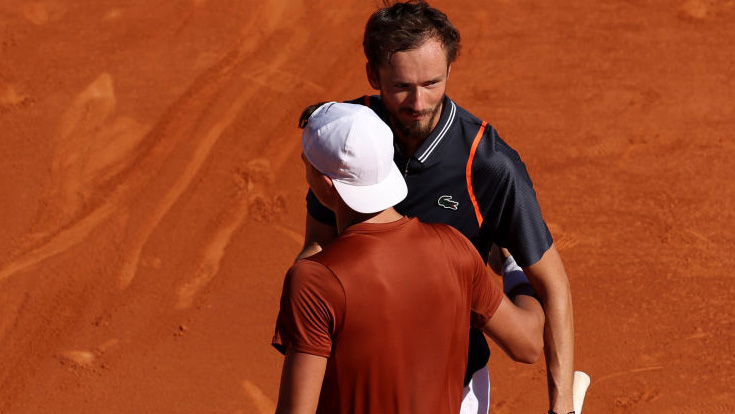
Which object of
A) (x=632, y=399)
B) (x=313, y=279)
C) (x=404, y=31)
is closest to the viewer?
(x=313, y=279)

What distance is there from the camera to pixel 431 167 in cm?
307

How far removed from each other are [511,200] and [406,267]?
28.2 inches

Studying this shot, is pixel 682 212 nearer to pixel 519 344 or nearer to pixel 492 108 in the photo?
pixel 492 108

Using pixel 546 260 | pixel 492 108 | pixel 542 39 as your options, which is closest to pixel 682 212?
pixel 492 108

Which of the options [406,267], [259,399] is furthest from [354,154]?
[259,399]

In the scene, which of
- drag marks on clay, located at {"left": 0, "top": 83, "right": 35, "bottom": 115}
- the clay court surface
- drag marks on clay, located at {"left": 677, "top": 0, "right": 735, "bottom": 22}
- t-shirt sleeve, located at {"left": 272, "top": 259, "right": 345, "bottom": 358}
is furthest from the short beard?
drag marks on clay, located at {"left": 677, "top": 0, "right": 735, "bottom": 22}

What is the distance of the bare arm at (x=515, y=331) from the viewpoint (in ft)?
8.72

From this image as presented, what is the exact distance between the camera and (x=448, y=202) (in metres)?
3.09

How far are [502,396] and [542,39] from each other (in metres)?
3.72

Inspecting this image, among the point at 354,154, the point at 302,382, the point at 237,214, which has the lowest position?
the point at 237,214

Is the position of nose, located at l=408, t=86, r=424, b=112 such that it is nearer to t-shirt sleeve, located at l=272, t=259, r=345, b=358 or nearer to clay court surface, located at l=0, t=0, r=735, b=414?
t-shirt sleeve, located at l=272, t=259, r=345, b=358

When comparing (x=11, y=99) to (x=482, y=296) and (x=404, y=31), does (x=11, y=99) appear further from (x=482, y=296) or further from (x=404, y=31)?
(x=482, y=296)

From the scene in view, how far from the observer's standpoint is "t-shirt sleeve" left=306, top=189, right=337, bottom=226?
3.28m

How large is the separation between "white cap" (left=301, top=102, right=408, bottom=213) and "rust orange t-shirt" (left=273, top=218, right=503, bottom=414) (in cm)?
8
